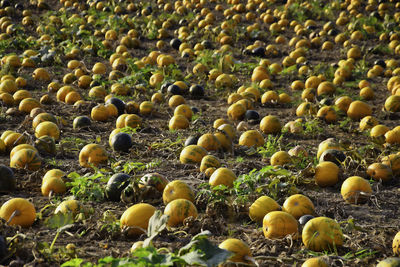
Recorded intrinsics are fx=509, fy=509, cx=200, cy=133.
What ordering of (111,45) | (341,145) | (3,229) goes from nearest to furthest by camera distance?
(3,229), (341,145), (111,45)

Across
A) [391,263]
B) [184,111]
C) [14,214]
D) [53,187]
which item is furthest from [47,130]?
[391,263]

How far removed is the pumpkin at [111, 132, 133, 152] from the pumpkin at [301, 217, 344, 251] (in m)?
2.91

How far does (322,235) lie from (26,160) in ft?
10.5

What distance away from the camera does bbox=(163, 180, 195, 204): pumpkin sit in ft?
14.9

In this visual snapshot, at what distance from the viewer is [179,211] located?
4.18m

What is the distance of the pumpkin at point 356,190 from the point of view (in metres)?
4.92

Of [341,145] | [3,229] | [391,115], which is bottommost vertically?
[391,115]

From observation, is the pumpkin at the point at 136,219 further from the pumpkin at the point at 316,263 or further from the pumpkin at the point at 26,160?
the pumpkin at the point at 26,160

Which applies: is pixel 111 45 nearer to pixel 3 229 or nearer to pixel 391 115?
pixel 391 115

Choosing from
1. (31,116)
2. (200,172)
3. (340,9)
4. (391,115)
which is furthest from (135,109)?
(340,9)

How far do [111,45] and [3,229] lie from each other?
8.93 meters

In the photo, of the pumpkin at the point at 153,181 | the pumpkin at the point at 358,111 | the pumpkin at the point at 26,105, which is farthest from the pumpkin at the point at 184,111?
the pumpkin at the point at 153,181

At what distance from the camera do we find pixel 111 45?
12273 millimetres

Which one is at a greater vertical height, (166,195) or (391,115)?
(166,195)
